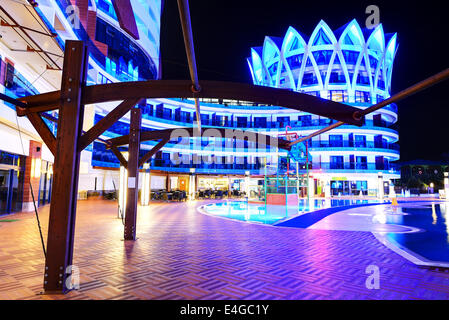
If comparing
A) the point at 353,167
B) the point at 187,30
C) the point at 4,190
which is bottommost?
the point at 4,190

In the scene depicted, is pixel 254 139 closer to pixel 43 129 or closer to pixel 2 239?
pixel 43 129

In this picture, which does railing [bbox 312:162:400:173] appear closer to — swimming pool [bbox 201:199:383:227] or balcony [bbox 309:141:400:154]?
balcony [bbox 309:141:400:154]

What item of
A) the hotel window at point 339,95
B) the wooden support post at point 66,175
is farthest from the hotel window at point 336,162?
the wooden support post at point 66,175

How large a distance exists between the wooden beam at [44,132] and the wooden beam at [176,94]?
0.34 feet

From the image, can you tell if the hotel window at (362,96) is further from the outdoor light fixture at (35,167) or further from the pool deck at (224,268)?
the outdoor light fixture at (35,167)

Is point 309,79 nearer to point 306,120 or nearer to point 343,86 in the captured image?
point 343,86

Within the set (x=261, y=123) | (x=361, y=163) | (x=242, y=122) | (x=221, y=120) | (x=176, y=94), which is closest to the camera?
(x=176, y=94)

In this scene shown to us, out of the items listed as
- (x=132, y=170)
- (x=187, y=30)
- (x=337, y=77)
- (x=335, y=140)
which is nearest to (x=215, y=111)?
(x=335, y=140)

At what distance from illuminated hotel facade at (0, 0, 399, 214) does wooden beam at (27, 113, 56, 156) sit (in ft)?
25.2

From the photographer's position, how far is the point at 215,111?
135 ft

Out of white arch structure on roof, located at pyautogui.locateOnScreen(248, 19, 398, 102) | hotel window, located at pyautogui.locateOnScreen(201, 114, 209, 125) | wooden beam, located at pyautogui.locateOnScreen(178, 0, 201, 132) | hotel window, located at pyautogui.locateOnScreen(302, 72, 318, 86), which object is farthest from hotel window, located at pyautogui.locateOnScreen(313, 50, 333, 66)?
wooden beam, located at pyautogui.locateOnScreen(178, 0, 201, 132)

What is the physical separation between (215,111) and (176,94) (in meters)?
37.6

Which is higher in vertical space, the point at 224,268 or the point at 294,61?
the point at 294,61
